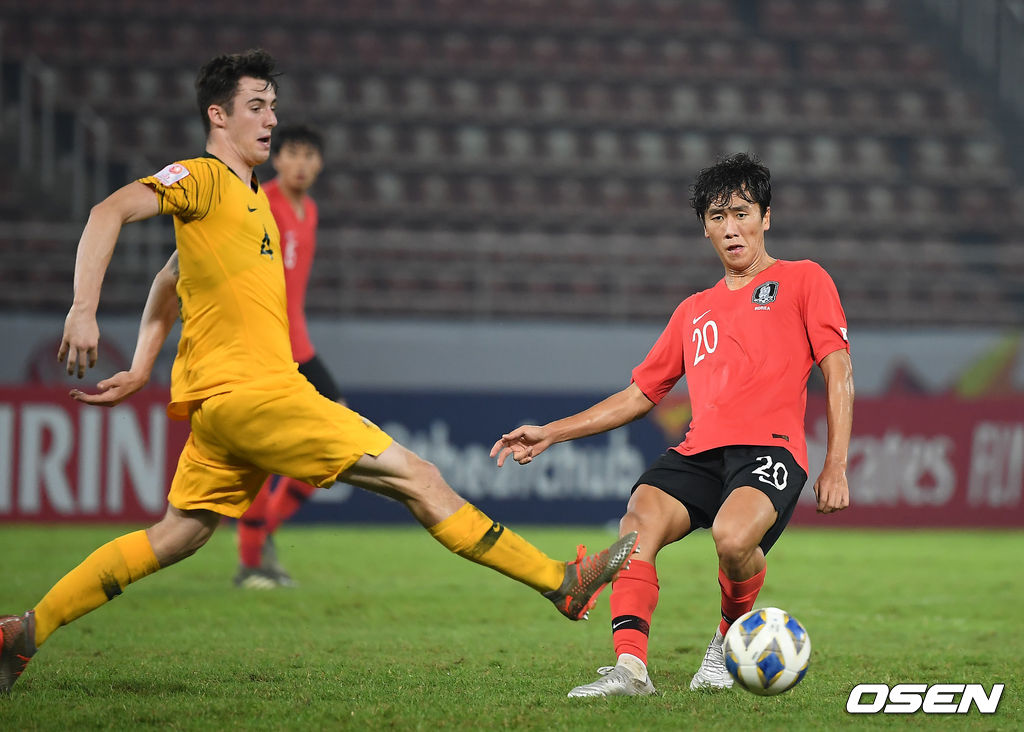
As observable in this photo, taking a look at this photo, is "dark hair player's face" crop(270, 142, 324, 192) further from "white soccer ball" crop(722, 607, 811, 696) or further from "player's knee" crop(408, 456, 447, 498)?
"white soccer ball" crop(722, 607, 811, 696)

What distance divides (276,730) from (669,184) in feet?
47.1

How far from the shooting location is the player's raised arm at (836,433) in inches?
160

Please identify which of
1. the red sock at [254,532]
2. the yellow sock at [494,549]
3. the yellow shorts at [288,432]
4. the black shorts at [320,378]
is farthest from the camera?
the red sock at [254,532]

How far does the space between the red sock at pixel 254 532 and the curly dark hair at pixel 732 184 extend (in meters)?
3.81

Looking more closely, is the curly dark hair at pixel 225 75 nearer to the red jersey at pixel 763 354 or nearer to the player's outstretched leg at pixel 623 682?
the red jersey at pixel 763 354

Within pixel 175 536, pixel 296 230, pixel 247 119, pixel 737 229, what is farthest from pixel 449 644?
pixel 296 230

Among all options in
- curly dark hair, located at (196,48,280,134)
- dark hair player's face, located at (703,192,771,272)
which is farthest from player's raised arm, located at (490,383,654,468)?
curly dark hair, located at (196,48,280,134)

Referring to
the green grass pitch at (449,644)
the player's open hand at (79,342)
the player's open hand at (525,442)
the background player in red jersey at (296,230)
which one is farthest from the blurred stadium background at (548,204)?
the player's open hand at (79,342)

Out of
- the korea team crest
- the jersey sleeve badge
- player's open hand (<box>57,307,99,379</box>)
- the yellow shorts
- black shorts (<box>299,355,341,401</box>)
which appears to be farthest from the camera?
black shorts (<box>299,355,341,401</box>)

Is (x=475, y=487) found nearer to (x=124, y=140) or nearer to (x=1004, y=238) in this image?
(x=124, y=140)

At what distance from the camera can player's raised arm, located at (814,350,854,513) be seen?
160 inches

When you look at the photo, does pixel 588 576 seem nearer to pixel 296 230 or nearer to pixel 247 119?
pixel 247 119

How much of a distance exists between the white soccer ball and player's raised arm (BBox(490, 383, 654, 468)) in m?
0.98

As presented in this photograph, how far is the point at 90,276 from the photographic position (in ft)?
12.0
